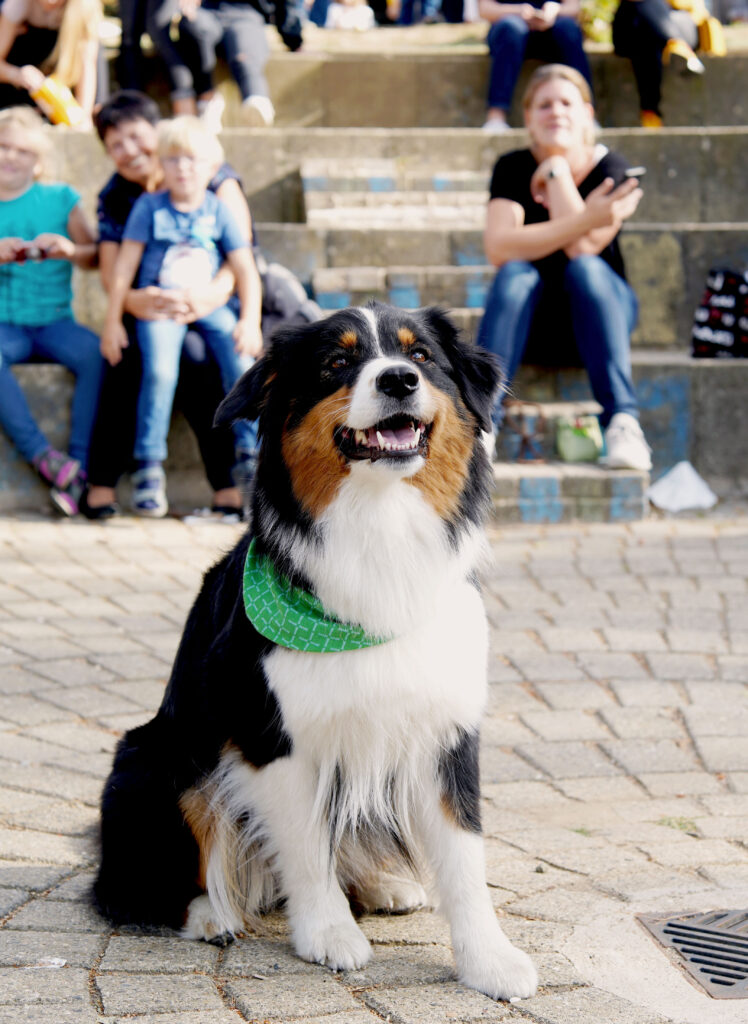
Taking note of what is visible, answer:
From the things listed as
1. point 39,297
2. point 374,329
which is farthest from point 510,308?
point 374,329

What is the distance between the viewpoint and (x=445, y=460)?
295 centimetres

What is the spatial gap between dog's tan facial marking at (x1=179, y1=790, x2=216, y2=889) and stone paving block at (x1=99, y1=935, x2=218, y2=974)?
5.9 inches

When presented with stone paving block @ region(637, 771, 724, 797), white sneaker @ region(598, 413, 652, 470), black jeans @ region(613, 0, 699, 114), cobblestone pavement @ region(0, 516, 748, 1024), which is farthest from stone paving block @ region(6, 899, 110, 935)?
black jeans @ region(613, 0, 699, 114)

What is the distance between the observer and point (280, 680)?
2797 millimetres

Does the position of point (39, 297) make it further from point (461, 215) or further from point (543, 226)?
point (461, 215)

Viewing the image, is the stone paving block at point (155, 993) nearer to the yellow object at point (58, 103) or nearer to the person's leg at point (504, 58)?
the yellow object at point (58, 103)

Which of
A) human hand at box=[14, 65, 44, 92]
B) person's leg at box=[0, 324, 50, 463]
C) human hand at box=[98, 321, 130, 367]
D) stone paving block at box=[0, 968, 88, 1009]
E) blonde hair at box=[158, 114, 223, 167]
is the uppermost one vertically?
human hand at box=[14, 65, 44, 92]

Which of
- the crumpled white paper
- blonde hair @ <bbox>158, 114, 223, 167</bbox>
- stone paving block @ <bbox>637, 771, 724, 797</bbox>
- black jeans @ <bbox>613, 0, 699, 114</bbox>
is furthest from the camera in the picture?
black jeans @ <bbox>613, 0, 699, 114</bbox>

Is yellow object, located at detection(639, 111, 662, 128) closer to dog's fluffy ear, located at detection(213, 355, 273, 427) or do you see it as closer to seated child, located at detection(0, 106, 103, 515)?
seated child, located at detection(0, 106, 103, 515)

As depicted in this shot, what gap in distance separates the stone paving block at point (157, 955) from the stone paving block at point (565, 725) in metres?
1.64

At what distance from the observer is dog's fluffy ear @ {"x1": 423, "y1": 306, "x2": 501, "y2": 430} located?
121 inches

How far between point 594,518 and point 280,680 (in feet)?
15.1

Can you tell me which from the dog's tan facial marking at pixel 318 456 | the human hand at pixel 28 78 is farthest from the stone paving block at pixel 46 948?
the human hand at pixel 28 78

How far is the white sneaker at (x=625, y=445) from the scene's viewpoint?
7109 mm
